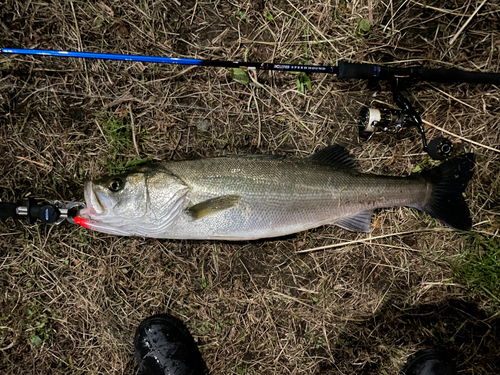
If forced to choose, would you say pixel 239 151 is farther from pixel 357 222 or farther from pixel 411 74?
pixel 411 74

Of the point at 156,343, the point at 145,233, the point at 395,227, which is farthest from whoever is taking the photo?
the point at 395,227

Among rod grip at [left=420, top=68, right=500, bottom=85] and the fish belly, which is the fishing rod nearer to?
rod grip at [left=420, top=68, right=500, bottom=85]

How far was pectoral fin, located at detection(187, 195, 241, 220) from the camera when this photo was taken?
2.75m

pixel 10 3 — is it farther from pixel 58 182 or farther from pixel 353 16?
pixel 353 16

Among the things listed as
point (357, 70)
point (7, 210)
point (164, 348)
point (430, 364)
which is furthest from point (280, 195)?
point (7, 210)

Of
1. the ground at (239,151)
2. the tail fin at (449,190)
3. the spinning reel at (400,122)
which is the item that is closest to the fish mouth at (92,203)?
the ground at (239,151)

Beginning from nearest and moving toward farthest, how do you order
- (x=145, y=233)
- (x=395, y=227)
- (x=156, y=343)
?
(x=145, y=233)
(x=156, y=343)
(x=395, y=227)

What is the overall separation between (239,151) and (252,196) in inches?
26.9

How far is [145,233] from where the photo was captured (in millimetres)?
2863

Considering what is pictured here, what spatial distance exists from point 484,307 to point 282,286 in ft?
6.91

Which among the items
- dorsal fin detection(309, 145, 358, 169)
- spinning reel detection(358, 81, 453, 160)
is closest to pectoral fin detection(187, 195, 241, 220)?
dorsal fin detection(309, 145, 358, 169)

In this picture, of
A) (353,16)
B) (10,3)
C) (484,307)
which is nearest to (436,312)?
Result: (484,307)

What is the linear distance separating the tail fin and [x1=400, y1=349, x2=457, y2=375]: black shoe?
1.32 m

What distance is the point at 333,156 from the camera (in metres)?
3.11
